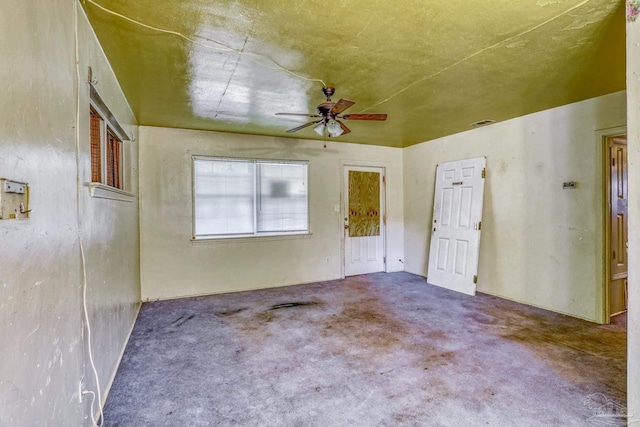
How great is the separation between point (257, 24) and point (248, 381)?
2501 mm

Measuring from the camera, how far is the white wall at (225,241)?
14.6 feet

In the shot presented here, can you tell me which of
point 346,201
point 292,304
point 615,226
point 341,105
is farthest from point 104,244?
point 615,226

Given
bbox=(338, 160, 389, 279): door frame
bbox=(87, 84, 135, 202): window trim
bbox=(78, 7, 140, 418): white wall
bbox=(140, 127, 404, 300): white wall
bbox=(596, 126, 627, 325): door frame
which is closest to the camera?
bbox=(78, 7, 140, 418): white wall

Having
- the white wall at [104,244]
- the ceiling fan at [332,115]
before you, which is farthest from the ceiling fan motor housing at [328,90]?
the white wall at [104,244]

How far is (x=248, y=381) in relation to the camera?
2.41 m

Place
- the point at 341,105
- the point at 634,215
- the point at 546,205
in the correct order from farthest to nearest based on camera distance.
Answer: the point at 546,205, the point at 341,105, the point at 634,215

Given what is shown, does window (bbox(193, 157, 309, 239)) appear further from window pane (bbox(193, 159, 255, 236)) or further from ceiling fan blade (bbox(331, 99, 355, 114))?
ceiling fan blade (bbox(331, 99, 355, 114))

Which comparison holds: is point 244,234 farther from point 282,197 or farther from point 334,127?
point 334,127

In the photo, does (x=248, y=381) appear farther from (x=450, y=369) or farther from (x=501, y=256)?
(x=501, y=256)

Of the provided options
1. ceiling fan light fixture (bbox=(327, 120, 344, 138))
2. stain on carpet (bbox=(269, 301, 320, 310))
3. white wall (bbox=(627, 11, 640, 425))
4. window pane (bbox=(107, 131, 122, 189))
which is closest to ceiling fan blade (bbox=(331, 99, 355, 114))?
ceiling fan light fixture (bbox=(327, 120, 344, 138))

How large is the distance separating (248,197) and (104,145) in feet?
8.37

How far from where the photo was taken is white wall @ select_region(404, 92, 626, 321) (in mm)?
3471

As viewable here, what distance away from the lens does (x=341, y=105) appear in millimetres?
2746

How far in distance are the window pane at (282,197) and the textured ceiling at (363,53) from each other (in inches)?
59.2
